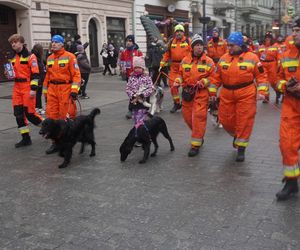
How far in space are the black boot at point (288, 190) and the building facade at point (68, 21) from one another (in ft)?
52.0

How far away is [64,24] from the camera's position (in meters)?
21.7

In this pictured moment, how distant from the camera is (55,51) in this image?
6.71 m

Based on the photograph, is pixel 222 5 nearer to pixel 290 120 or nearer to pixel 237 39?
pixel 237 39

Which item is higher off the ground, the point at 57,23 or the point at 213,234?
the point at 57,23

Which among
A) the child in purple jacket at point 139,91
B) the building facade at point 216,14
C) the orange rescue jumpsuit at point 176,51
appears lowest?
the child in purple jacket at point 139,91

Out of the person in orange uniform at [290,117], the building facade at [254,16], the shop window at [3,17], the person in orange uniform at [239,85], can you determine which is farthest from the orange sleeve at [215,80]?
the building facade at [254,16]

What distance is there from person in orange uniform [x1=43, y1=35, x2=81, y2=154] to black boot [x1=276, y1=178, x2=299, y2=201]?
3472 mm

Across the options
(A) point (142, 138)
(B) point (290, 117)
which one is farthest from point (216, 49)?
(B) point (290, 117)

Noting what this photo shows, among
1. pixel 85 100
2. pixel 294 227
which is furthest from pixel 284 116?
pixel 85 100

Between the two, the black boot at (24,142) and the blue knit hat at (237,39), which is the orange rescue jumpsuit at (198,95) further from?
the black boot at (24,142)

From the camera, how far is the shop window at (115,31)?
25.3 meters

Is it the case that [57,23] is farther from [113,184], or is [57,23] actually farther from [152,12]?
[113,184]

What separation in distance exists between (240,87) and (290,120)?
5.17 ft

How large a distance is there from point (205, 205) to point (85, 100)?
8994mm
